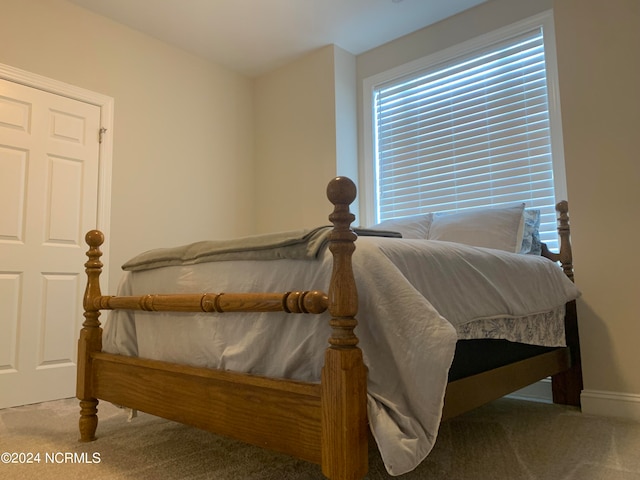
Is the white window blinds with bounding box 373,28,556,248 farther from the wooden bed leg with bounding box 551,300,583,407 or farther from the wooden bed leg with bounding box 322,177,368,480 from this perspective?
the wooden bed leg with bounding box 322,177,368,480

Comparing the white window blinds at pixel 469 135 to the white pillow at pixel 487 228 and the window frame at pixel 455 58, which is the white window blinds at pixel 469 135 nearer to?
the window frame at pixel 455 58

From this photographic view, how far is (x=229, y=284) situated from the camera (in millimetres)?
1537

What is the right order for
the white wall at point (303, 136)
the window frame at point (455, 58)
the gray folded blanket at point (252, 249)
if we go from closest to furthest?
the gray folded blanket at point (252, 249), the window frame at point (455, 58), the white wall at point (303, 136)

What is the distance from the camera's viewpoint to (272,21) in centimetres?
344

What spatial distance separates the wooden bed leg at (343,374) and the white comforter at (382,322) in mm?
57

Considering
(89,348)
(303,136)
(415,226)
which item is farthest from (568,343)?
(303,136)

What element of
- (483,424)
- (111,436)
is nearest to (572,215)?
(483,424)

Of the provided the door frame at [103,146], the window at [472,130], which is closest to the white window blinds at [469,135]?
the window at [472,130]

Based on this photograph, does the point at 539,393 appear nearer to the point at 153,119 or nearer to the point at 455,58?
the point at 455,58

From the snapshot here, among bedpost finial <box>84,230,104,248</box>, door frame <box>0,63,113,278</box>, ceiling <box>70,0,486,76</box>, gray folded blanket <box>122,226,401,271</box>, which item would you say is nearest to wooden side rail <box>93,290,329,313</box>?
gray folded blanket <box>122,226,401,271</box>

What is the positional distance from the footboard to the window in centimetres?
213

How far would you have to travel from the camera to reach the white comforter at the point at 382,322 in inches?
44.3

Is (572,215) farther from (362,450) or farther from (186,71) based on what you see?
(186,71)

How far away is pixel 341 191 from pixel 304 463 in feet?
3.16
